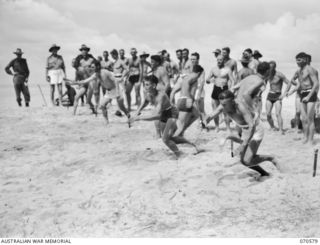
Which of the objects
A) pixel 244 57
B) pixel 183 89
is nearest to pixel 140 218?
pixel 183 89

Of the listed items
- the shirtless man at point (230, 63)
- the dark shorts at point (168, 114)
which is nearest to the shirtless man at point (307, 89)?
the shirtless man at point (230, 63)

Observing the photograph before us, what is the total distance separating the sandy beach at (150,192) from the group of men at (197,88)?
0.49 metres

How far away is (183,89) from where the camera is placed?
848 centimetres

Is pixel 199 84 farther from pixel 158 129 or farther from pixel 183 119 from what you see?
pixel 183 119

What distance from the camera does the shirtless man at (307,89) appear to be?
810 cm

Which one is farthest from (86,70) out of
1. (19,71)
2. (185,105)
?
(185,105)

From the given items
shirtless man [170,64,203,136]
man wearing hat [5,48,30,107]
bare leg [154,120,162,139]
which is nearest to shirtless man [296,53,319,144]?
shirtless man [170,64,203,136]

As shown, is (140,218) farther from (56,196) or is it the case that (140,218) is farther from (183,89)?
(183,89)

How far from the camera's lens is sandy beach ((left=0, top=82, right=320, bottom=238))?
4984mm

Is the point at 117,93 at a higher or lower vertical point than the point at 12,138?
higher

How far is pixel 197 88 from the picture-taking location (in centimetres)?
962

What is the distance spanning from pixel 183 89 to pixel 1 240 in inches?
186

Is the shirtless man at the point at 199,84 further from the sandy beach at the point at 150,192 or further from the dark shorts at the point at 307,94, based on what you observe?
the dark shorts at the point at 307,94

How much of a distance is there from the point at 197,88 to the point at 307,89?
96.1 inches
